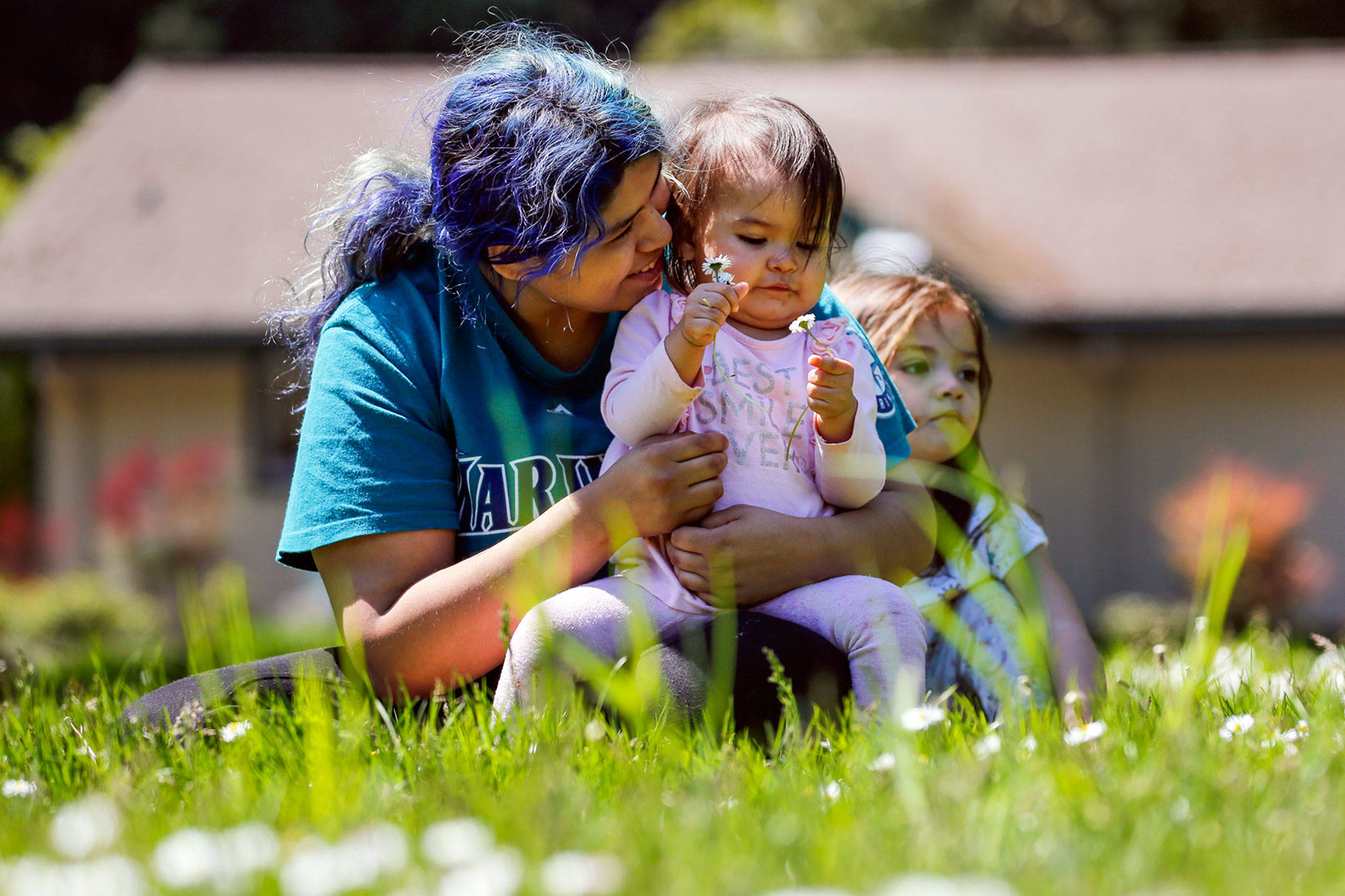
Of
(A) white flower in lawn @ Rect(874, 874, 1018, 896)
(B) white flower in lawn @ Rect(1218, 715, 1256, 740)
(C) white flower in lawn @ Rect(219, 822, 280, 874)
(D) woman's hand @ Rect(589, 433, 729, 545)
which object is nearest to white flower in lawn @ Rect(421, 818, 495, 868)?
(C) white flower in lawn @ Rect(219, 822, 280, 874)

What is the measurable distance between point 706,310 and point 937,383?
1.11 metres

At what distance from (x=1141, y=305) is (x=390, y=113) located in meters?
9.38

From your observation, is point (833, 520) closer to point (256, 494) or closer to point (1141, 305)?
point (1141, 305)

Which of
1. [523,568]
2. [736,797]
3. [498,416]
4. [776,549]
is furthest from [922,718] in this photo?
[498,416]

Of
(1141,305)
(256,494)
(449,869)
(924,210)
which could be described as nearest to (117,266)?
(256,494)

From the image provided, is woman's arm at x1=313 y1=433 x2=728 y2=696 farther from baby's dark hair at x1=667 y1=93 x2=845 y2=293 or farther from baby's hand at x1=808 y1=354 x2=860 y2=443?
baby's dark hair at x1=667 y1=93 x2=845 y2=293

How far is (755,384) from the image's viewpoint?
242cm

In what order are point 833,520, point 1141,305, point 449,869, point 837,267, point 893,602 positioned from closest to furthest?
point 449,869, point 893,602, point 833,520, point 837,267, point 1141,305

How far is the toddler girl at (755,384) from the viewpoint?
7.03ft

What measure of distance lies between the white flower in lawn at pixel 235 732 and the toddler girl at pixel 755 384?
1.38 ft

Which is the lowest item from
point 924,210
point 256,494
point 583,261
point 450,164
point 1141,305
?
point 256,494

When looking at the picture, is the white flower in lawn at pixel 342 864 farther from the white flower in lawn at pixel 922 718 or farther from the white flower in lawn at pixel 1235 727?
the white flower in lawn at pixel 1235 727

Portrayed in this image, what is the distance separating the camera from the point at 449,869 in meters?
1.30

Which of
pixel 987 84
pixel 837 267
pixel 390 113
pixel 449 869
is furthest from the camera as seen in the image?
pixel 987 84
